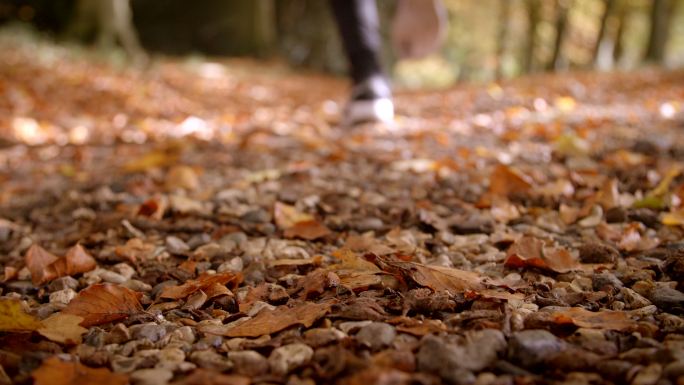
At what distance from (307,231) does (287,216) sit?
7.9 inches

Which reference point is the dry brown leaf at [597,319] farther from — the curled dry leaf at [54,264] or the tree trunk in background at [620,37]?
the tree trunk in background at [620,37]

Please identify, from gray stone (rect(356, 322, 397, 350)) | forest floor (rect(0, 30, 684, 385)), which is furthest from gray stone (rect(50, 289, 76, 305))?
gray stone (rect(356, 322, 397, 350))

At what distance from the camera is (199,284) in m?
1.46

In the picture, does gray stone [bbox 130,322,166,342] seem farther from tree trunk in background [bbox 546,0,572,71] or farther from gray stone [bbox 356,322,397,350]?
tree trunk in background [bbox 546,0,572,71]

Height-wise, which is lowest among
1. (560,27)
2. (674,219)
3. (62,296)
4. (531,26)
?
(62,296)

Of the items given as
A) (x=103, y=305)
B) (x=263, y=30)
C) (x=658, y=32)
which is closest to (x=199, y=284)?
(x=103, y=305)

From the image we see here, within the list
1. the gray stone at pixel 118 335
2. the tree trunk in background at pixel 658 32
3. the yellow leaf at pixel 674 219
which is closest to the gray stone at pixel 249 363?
the gray stone at pixel 118 335

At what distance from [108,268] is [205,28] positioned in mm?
12373

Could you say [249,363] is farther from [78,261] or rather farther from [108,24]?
[108,24]

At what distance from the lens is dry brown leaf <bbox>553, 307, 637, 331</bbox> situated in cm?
115

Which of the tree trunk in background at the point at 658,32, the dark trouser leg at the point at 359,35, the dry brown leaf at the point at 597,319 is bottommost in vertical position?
the dry brown leaf at the point at 597,319

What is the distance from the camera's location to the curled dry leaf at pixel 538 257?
5.03 feet

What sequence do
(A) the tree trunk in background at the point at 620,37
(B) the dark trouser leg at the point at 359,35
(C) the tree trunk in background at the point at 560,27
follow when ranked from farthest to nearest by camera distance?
1. (A) the tree trunk in background at the point at 620,37
2. (C) the tree trunk in background at the point at 560,27
3. (B) the dark trouser leg at the point at 359,35

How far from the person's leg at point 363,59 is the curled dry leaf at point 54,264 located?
8.38 feet
